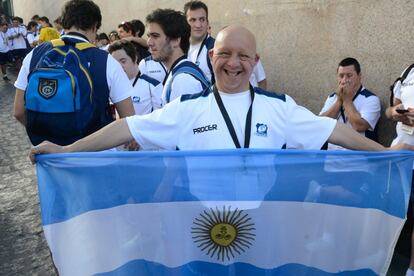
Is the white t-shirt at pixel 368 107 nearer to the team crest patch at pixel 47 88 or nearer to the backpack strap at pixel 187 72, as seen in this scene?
the backpack strap at pixel 187 72

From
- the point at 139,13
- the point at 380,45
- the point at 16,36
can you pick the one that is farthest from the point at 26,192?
the point at 16,36

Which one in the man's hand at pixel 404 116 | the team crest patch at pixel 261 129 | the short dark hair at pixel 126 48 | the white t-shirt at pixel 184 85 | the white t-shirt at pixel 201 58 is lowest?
the man's hand at pixel 404 116

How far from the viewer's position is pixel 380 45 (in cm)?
410

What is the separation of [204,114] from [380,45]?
8.48ft

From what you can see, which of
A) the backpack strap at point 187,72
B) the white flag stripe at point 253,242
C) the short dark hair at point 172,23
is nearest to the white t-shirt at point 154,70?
the short dark hair at point 172,23

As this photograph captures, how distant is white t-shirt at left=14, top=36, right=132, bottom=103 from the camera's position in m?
2.94

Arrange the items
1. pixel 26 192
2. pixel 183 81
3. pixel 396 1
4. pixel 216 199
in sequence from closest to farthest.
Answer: pixel 216 199, pixel 183 81, pixel 396 1, pixel 26 192

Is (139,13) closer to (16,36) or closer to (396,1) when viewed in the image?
(16,36)

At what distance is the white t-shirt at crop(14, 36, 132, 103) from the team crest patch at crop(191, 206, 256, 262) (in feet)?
4.07

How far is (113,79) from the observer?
2979 mm

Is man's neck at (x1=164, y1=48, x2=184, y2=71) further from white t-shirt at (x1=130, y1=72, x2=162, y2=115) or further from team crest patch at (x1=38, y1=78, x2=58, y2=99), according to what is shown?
team crest patch at (x1=38, y1=78, x2=58, y2=99)

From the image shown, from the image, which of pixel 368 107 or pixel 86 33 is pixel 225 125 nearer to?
pixel 86 33

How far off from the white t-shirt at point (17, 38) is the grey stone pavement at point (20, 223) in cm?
821

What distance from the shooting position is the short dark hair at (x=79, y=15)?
10.1ft
